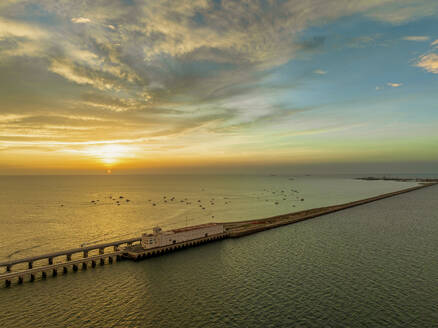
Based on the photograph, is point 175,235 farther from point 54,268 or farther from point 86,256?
point 54,268

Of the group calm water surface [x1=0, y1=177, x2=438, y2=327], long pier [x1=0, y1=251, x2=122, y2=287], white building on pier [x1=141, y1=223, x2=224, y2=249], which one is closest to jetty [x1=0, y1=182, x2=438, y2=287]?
long pier [x1=0, y1=251, x2=122, y2=287]

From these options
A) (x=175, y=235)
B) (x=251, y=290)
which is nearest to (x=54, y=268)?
(x=175, y=235)

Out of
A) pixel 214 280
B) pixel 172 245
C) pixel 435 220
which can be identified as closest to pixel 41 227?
pixel 172 245

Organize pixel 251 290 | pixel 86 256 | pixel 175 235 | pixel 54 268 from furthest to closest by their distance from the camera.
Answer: pixel 175 235 → pixel 86 256 → pixel 54 268 → pixel 251 290

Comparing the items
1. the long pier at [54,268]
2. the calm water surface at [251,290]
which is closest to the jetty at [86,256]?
the long pier at [54,268]

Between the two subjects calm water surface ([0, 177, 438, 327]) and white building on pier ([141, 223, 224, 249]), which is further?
white building on pier ([141, 223, 224, 249])

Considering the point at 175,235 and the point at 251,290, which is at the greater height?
the point at 175,235

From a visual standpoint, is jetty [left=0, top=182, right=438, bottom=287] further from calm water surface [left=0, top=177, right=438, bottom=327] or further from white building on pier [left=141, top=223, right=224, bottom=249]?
calm water surface [left=0, top=177, right=438, bottom=327]

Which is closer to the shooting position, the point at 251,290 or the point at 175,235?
the point at 251,290

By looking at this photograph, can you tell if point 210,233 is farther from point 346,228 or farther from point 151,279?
point 346,228
